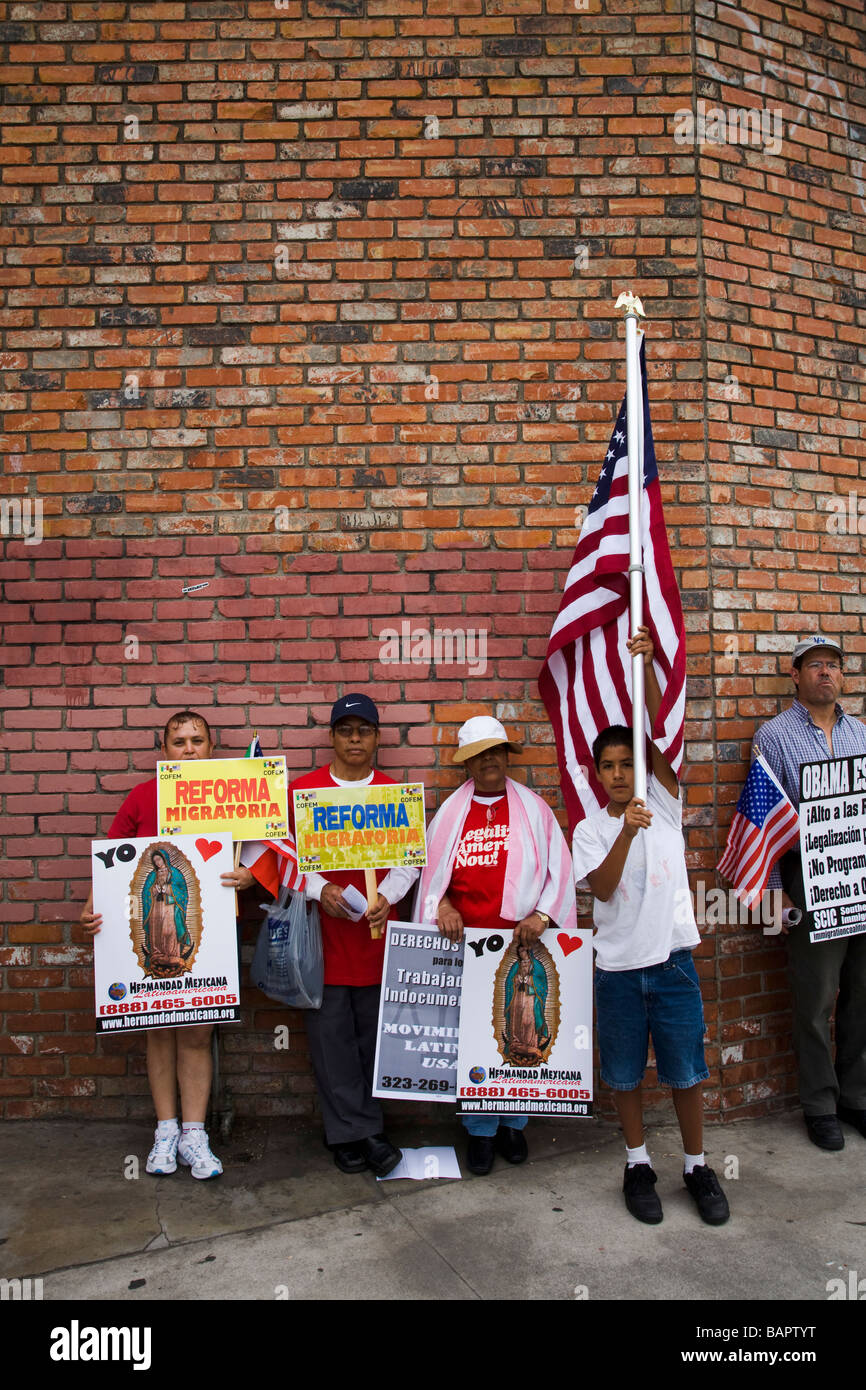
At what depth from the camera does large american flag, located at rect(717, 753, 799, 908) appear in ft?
12.7

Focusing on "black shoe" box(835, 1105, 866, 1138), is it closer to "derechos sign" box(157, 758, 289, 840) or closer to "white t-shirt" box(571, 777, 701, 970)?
"white t-shirt" box(571, 777, 701, 970)

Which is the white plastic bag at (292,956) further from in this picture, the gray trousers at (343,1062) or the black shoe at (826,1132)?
the black shoe at (826,1132)

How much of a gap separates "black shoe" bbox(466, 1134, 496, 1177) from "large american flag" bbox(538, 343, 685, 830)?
1.34 m

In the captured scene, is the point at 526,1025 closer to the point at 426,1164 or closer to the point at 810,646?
the point at 426,1164

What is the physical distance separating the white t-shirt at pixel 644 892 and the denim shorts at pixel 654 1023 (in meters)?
0.07

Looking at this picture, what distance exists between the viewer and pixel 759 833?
3893mm

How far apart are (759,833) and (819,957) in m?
0.64

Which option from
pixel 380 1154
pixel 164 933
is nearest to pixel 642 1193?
pixel 380 1154

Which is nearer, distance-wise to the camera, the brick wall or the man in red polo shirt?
the man in red polo shirt

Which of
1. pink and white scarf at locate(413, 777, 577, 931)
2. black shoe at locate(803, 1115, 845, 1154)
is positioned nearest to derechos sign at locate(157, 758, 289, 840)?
pink and white scarf at locate(413, 777, 577, 931)

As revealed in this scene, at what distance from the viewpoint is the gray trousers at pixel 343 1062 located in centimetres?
366

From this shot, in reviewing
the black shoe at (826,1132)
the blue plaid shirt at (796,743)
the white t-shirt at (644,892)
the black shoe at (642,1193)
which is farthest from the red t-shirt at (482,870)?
the black shoe at (826,1132)

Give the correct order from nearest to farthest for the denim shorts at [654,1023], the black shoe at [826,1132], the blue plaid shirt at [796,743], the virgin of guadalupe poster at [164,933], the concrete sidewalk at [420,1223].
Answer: the concrete sidewalk at [420,1223] → the denim shorts at [654,1023] → the virgin of guadalupe poster at [164,933] → the black shoe at [826,1132] → the blue plaid shirt at [796,743]

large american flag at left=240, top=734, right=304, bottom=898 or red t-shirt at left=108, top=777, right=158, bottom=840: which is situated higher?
red t-shirt at left=108, top=777, right=158, bottom=840
